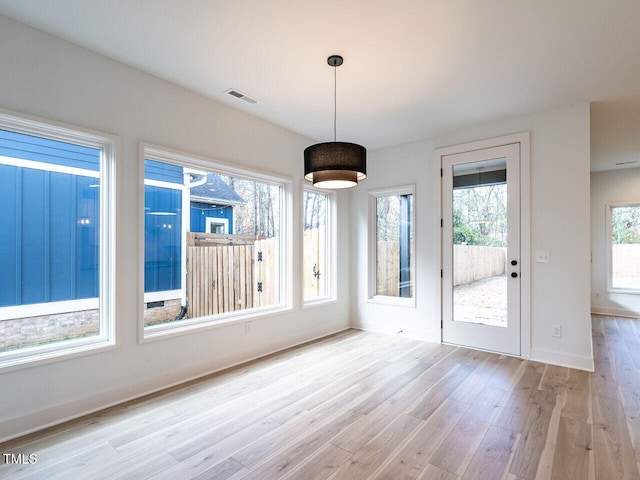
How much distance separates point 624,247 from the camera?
635cm

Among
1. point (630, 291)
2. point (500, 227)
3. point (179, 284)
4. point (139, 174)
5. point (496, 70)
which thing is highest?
point (496, 70)

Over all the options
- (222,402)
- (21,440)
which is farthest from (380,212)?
(21,440)

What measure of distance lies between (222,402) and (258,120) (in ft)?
10.1

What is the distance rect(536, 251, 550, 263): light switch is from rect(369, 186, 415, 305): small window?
5.11ft

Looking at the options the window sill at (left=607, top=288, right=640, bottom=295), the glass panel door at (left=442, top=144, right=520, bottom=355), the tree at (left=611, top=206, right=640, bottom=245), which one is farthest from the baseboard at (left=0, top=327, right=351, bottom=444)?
the tree at (left=611, top=206, right=640, bottom=245)

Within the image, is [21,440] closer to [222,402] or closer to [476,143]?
[222,402]

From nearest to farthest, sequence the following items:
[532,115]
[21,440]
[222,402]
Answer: [21,440], [222,402], [532,115]

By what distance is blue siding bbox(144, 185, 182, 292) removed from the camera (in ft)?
10.3

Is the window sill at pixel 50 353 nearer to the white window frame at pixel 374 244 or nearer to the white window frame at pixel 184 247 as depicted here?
the white window frame at pixel 184 247

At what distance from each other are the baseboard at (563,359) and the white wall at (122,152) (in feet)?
10.2

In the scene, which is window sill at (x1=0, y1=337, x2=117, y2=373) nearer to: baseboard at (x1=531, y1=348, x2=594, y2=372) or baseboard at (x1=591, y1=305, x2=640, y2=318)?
baseboard at (x1=531, y1=348, x2=594, y2=372)

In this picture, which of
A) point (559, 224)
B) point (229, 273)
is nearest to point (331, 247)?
point (229, 273)

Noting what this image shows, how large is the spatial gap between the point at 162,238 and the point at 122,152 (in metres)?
0.85

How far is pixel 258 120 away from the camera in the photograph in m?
4.06
